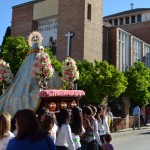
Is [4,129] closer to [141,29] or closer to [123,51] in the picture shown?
[123,51]

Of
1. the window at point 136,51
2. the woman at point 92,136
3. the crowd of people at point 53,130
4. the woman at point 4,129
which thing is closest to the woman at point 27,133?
the crowd of people at point 53,130

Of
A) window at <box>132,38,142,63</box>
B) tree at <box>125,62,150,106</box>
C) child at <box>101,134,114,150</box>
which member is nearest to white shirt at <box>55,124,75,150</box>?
child at <box>101,134,114,150</box>

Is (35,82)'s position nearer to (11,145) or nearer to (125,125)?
(11,145)

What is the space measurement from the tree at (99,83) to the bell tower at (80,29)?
20.8ft

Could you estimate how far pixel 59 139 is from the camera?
5.90 meters

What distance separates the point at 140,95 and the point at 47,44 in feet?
38.0

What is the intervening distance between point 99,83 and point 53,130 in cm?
1557

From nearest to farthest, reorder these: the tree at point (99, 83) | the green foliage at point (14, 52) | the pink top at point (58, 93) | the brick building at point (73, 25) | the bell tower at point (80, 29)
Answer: the pink top at point (58, 93) < the green foliage at point (14, 52) < the tree at point (99, 83) < the bell tower at point (80, 29) < the brick building at point (73, 25)

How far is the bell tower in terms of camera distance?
28.4 meters

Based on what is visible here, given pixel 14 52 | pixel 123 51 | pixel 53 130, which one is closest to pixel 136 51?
pixel 123 51

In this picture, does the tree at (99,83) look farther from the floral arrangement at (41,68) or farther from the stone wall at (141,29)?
the stone wall at (141,29)

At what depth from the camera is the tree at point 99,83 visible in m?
21.0

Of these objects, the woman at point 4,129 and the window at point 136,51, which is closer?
the woman at point 4,129

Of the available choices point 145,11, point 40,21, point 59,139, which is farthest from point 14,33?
point 59,139
